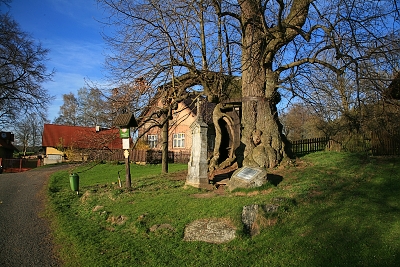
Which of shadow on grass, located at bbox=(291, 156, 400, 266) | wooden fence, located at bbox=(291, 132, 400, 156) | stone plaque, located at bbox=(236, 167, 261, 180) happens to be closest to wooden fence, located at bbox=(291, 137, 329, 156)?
wooden fence, located at bbox=(291, 132, 400, 156)

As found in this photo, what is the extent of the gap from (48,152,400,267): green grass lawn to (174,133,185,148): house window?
85.3 feet

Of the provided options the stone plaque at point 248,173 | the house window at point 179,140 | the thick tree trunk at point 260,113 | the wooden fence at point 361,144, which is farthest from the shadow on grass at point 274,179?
the house window at point 179,140

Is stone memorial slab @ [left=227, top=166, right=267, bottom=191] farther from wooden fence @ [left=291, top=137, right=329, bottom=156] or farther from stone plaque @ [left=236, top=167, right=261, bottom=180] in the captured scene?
wooden fence @ [left=291, top=137, right=329, bottom=156]

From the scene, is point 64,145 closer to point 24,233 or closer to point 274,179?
point 24,233

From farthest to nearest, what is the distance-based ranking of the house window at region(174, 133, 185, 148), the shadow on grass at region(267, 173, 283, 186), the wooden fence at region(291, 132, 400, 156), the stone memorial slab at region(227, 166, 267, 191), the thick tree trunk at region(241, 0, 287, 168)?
the house window at region(174, 133, 185, 148) < the wooden fence at region(291, 132, 400, 156) < the thick tree trunk at region(241, 0, 287, 168) < the shadow on grass at region(267, 173, 283, 186) < the stone memorial slab at region(227, 166, 267, 191)

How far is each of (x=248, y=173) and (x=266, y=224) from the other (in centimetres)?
285

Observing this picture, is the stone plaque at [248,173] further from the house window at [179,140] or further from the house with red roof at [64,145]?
the house window at [179,140]

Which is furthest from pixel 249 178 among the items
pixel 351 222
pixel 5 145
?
pixel 5 145

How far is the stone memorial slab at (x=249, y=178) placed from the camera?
9.60 metres

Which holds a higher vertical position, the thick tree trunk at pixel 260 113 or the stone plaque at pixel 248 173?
the thick tree trunk at pixel 260 113

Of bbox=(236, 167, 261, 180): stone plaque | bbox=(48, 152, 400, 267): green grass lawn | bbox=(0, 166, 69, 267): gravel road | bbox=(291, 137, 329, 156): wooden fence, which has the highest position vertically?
Result: bbox=(291, 137, 329, 156): wooden fence

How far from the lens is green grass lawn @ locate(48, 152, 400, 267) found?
5.97m

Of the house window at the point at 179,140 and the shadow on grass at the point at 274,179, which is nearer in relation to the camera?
the shadow on grass at the point at 274,179

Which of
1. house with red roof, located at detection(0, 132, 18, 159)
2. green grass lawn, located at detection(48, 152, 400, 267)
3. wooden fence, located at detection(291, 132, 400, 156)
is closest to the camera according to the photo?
green grass lawn, located at detection(48, 152, 400, 267)
